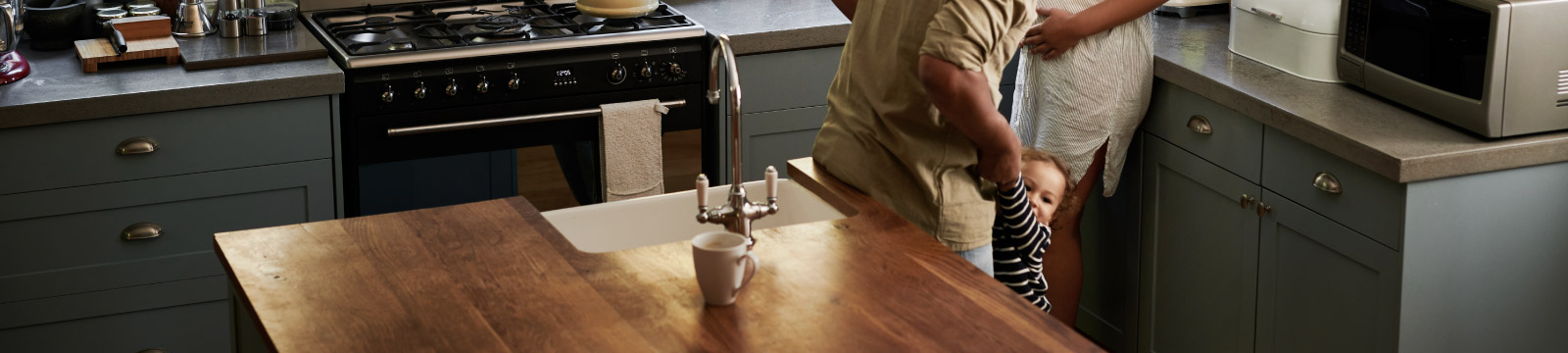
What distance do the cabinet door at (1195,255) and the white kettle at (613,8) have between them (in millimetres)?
1262

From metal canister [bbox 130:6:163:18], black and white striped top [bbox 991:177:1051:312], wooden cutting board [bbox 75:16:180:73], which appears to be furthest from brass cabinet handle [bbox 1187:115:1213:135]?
metal canister [bbox 130:6:163:18]

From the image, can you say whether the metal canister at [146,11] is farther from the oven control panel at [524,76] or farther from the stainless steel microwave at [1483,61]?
the stainless steel microwave at [1483,61]

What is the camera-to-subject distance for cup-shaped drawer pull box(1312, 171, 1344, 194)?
8.81 ft

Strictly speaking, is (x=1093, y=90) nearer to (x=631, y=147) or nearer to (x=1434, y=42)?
(x=1434, y=42)

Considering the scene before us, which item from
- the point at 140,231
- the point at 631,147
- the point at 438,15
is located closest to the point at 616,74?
the point at 631,147

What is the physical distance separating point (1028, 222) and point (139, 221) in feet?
6.22

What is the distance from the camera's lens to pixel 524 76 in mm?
3363

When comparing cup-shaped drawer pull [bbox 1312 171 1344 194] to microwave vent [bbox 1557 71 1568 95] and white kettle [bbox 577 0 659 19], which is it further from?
white kettle [bbox 577 0 659 19]

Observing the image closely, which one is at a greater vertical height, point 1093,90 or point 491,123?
point 1093,90

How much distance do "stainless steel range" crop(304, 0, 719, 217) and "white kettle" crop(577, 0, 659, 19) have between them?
34 mm

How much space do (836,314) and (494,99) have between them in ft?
5.65

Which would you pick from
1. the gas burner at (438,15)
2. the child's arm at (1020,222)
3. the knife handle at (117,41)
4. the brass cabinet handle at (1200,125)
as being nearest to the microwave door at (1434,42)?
the brass cabinet handle at (1200,125)

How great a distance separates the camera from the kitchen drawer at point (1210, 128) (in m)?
2.92

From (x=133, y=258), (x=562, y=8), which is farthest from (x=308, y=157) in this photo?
(x=562, y=8)
